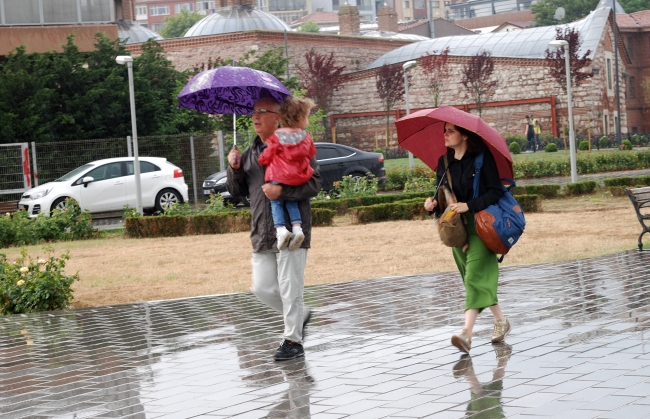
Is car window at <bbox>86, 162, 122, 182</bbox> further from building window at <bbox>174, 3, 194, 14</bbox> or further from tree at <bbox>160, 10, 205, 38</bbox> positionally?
building window at <bbox>174, 3, 194, 14</bbox>

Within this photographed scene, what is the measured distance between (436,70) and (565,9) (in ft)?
148

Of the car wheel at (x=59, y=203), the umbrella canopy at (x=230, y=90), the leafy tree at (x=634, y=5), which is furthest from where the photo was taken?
the leafy tree at (x=634, y=5)

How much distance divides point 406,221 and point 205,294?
28.7 ft

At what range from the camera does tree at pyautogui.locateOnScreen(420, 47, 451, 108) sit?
5253 centimetres

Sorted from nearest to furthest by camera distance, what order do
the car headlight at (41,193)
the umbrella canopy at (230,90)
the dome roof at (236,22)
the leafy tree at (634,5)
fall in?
the umbrella canopy at (230,90) < the car headlight at (41,193) < the dome roof at (236,22) < the leafy tree at (634,5)

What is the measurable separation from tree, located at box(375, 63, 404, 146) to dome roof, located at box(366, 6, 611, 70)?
206 cm

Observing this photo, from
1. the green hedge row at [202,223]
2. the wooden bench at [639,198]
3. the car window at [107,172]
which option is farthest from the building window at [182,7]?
the wooden bench at [639,198]

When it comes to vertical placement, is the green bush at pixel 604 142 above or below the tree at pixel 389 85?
below

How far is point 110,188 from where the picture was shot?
79.2ft

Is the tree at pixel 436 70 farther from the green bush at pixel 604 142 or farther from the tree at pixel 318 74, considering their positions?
the green bush at pixel 604 142

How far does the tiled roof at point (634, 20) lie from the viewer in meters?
67.8

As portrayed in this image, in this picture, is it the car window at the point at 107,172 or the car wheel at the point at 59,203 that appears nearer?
the car wheel at the point at 59,203

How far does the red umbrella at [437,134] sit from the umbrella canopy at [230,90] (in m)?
1.02

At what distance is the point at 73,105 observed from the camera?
30234 mm
